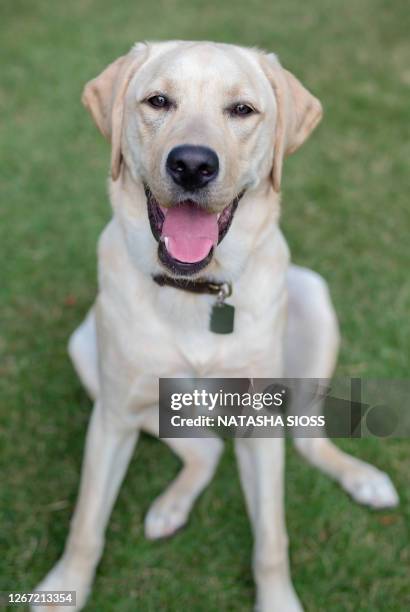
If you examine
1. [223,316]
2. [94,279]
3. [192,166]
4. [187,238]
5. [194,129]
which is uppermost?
[94,279]

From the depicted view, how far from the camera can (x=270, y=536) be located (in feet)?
8.64

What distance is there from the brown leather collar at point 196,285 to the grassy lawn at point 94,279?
1087 mm

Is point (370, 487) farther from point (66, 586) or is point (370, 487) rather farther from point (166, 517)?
point (66, 586)

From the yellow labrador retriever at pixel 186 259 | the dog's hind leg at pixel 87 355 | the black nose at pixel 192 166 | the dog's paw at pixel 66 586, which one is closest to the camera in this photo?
the black nose at pixel 192 166

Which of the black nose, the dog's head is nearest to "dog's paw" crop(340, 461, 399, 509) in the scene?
the dog's head

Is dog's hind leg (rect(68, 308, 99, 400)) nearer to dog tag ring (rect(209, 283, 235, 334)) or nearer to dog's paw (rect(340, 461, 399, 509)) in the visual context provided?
dog tag ring (rect(209, 283, 235, 334))

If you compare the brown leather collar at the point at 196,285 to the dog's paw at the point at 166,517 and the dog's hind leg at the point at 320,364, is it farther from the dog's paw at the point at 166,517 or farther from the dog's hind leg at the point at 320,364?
the dog's paw at the point at 166,517

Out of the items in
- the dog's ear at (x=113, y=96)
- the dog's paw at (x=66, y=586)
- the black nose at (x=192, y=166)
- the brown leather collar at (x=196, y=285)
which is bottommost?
the dog's paw at (x=66, y=586)

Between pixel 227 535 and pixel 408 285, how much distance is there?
74.7 inches

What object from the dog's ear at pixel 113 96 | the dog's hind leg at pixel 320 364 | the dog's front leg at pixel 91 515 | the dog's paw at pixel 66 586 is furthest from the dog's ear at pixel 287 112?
the dog's paw at pixel 66 586

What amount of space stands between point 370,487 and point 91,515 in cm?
120

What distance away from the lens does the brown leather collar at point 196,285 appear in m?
2.38

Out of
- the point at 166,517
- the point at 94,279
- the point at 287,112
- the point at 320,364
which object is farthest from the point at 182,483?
the point at 287,112

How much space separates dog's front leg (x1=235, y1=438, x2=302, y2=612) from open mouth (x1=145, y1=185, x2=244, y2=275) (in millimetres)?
826
